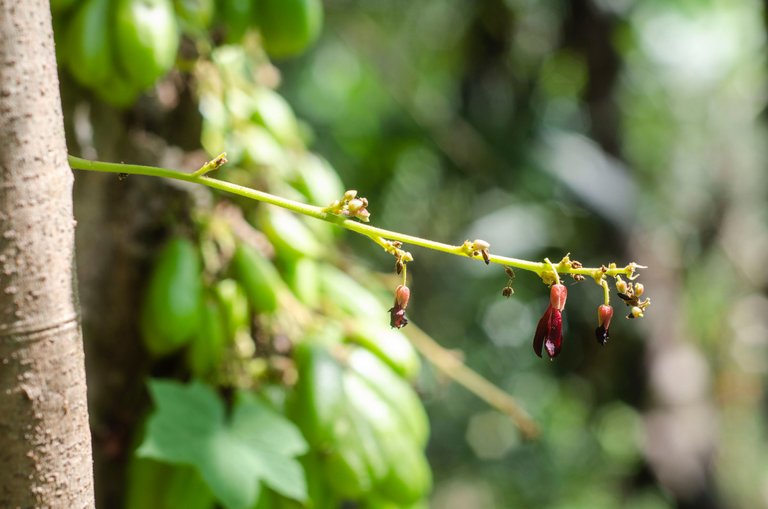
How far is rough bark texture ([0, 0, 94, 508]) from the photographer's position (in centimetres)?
52

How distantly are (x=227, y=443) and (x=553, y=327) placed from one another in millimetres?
491

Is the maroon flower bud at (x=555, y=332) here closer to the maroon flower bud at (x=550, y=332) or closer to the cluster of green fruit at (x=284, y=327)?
the maroon flower bud at (x=550, y=332)

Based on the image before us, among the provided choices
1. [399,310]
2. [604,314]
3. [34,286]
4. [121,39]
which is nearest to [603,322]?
[604,314]

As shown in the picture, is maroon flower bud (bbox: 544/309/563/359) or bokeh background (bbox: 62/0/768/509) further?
bokeh background (bbox: 62/0/768/509)

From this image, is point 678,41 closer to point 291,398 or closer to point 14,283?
point 291,398

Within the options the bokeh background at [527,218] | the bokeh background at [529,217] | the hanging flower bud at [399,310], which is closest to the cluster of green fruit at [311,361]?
the hanging flower bud at [399,310]

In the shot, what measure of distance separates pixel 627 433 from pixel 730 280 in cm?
142

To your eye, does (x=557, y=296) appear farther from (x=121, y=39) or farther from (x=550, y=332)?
(x=121, y=39)

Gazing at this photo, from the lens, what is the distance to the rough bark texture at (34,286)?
52 cm

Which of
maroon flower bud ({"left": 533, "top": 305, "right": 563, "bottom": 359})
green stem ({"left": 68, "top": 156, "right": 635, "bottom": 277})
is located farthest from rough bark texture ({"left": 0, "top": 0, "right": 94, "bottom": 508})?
maroon flower bud ({"left": 533, "top": 305, "right": 563, "bottom": 359})

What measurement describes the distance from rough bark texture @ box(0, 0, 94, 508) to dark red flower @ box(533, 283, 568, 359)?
31 centimetres

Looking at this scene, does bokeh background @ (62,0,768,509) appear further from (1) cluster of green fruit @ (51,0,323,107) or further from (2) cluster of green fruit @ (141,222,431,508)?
(1) cluster of green fruit @ (51,0,323,107)

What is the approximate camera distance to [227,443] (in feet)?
3.13

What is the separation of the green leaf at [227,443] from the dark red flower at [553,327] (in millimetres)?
429
